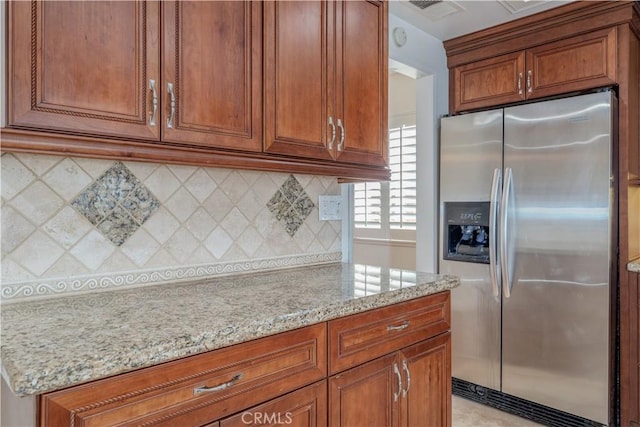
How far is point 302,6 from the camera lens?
1.63 meters

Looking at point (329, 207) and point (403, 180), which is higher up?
point (403, 180)

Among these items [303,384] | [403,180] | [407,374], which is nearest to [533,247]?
[407,374]

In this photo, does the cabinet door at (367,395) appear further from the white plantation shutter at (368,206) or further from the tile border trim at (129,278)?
the white plantation shutter at (368,206)

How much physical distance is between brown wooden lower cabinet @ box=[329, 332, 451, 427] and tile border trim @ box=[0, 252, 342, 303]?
0.69m

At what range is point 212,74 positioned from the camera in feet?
4.51

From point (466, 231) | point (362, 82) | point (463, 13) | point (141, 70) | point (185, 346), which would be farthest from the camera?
point (466, 231)

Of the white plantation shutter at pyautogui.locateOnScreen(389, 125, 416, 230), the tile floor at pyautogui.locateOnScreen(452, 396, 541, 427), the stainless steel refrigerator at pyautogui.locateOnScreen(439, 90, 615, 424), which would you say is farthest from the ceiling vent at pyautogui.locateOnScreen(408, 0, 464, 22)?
the tile floor at pyautogui.locateOnScreen(452, 396, 541, 427)

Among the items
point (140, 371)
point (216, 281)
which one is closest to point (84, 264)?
point (216, 281)

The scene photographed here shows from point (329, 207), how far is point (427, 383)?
0.95 m

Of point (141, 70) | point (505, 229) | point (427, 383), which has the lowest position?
point (427, 383)

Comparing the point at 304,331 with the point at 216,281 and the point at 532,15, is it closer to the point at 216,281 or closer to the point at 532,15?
the point at 216,281

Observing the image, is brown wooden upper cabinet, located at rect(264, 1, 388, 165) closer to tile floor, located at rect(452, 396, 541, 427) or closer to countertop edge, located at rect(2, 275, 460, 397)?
countertop edge, located at rect(2, 275, 460, 397)

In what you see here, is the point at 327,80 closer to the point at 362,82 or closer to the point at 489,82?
the point at 362,82

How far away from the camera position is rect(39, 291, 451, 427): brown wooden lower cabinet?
87 cm
